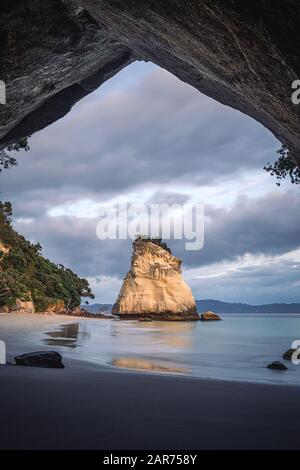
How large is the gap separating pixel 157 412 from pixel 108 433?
0.91 m

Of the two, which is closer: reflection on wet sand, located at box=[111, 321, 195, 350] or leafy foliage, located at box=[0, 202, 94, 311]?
reflection on wet sand, located at box=[111, 321, 195, 350]

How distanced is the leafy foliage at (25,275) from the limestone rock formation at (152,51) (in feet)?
101

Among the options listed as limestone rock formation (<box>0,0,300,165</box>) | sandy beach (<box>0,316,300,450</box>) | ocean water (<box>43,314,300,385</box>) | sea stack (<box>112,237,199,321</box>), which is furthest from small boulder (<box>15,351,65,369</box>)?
sea stack (<box>112,237,199,321</box>)

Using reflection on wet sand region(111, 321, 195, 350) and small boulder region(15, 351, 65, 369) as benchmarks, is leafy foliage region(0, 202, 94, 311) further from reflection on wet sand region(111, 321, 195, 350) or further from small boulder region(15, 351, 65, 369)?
small boulder region(15, 351, 65, 369)

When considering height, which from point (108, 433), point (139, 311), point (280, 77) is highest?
point (280, 77)

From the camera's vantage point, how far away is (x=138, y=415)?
11.6ft

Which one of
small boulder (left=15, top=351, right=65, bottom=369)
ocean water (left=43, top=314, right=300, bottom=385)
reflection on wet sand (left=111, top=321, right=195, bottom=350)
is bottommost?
reflection on wet sand (left=111, top=321, right=195, bottom=350)

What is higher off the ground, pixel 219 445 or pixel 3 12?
pixel 3 12

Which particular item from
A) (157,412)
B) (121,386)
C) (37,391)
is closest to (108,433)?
(157,412)

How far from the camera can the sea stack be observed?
2667 inches

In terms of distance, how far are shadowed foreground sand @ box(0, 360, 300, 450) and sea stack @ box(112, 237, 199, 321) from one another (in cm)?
6335

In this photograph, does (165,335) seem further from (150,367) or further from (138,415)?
(138,415)

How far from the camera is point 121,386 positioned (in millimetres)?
5191

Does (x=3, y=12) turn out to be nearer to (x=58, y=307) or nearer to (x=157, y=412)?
(x=157, y=412)
